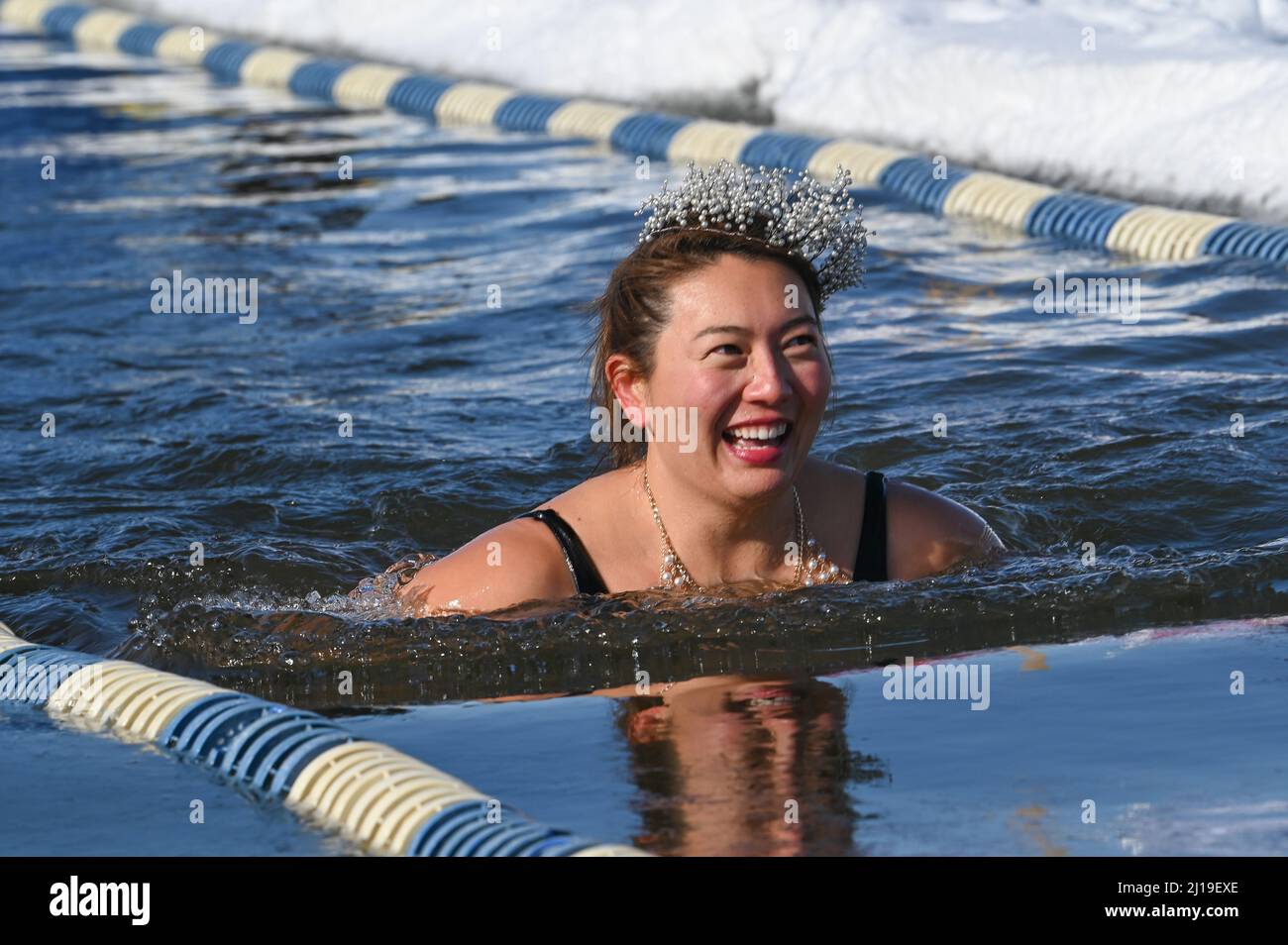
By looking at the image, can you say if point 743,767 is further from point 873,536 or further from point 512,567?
point 873,536

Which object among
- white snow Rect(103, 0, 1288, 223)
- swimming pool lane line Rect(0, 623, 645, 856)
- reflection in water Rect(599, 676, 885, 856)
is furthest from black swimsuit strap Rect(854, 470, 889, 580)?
white snow Rect(103, 0, 1288, 223)

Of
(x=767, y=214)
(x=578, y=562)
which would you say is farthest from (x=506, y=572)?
(x=767, y=214)

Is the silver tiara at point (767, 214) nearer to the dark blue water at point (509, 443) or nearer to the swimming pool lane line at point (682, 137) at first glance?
the dark blue water at point (509, 443)

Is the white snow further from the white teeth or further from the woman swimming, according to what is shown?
the white teeth

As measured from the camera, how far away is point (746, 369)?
344cm

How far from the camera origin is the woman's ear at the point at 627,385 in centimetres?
362

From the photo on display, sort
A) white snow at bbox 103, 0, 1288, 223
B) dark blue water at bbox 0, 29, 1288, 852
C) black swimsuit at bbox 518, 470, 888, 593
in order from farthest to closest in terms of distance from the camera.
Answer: white snow at bbox 103, 0, 1288, 223, black swimsuit at bbox 518, 470, 888, 593, dark blue water at bbox 0, 29, 1288, 852

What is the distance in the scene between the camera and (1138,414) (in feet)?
18.3

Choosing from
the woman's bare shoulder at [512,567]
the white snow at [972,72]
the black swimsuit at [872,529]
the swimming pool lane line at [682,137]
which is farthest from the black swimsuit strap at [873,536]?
the white snow at [972,72]

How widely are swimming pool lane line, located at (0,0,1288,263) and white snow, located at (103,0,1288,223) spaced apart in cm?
26

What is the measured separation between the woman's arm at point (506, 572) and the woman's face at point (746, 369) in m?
0.39

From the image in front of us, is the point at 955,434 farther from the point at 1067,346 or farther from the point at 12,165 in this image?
the point at 12,165

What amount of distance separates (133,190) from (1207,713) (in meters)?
7.03

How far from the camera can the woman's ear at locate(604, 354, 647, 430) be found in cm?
362
